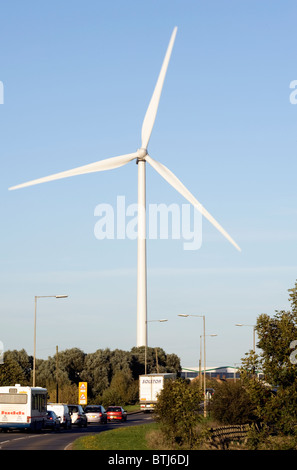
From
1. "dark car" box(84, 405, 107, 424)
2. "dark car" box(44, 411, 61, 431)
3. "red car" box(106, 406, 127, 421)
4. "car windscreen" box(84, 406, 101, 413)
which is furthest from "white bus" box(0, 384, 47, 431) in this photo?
"red car" box(106, 406, 127, 421)

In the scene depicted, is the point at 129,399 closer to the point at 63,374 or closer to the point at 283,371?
the point at 63,374

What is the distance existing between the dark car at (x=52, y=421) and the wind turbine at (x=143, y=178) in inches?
902

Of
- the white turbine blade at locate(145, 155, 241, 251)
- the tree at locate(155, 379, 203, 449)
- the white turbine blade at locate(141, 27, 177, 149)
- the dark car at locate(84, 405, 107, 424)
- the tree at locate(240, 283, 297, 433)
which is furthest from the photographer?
the white turbine blade at locate(141, 27, 177, 149)

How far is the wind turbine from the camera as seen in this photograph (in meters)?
77.2

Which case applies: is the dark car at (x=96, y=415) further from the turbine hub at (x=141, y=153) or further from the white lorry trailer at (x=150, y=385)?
the turbine hub at (x=141, y=153)

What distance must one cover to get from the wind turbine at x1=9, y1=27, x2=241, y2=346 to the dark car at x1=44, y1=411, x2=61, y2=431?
75.2ft

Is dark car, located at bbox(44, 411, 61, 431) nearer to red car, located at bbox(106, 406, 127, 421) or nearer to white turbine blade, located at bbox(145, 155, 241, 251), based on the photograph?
red car, located at bbox(106, 406, 127, 421)

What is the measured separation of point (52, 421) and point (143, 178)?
41.9 m

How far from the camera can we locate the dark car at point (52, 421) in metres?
56.9

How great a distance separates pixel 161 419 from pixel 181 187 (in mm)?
42950

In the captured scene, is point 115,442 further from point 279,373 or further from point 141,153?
point 141,153

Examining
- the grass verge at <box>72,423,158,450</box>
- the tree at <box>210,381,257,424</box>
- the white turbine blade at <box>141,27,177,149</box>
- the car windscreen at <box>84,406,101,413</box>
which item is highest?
the white turbine blade at <box>141,27,177,149</box>

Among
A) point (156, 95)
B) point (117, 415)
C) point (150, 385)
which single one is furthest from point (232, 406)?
point (156, 95)

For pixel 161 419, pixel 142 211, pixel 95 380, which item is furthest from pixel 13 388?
pixel 95 380
